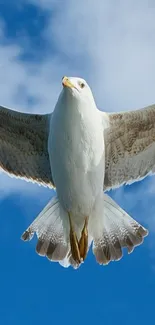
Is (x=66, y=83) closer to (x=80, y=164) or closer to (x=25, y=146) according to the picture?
(x=80, y=164)

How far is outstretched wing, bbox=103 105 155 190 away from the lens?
11.2m

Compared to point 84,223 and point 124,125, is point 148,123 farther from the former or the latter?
point 84,223

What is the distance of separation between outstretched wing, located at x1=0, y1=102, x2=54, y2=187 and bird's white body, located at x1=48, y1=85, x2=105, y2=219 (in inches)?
26.5

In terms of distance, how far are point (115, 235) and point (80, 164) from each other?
158cm

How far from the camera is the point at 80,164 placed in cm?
1054

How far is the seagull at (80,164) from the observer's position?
1046cm

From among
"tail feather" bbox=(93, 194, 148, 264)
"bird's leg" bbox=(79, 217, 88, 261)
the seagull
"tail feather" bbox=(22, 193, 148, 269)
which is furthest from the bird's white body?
"tail feather" bbox=(93, 194, 148, 264)

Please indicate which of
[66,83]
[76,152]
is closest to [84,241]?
[76,152]

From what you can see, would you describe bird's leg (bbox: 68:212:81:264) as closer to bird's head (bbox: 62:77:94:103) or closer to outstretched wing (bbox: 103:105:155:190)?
outstretched wing (bbox: 103:105:155:190)

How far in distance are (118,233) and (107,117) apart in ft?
5.18

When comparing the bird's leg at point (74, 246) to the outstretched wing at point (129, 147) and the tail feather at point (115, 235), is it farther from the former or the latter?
the outstretched wing at point (129, 147)

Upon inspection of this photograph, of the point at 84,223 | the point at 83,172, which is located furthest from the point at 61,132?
the point at 84,223

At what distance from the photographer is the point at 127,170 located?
38.0 ft

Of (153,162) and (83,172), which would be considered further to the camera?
(153,162)
